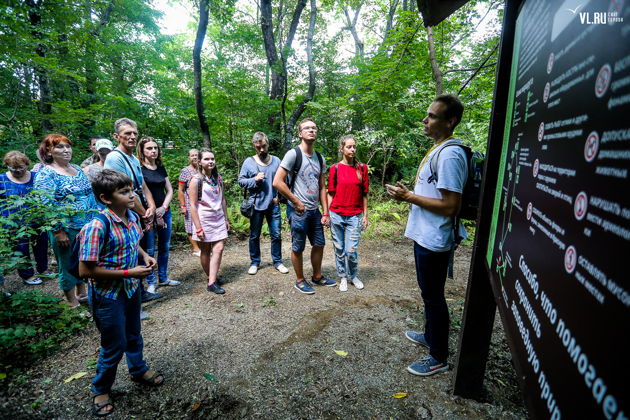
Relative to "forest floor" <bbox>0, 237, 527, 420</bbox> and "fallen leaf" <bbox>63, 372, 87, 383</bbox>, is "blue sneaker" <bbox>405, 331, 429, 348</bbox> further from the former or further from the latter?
"fallen leaf" <bbox>63, 372, 87, 383</bbox>

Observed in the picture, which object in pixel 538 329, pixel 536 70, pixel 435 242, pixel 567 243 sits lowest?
pixel 435 242

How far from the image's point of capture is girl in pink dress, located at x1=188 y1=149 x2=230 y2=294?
4172 mm

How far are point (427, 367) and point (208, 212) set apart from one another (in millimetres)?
3454

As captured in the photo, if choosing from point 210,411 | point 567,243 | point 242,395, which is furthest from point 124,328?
point 567,243

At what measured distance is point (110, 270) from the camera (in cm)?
220

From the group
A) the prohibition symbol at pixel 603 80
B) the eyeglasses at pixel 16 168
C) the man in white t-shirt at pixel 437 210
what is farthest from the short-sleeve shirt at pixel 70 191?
the prohibition symbol at pixel 603 80

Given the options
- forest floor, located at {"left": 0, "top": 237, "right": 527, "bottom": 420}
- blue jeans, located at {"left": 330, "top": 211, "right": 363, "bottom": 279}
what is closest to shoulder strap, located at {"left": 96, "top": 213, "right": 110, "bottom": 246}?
forest floor, located at {"left": 0, "top": 237, "right": 527, "bottom": 420}

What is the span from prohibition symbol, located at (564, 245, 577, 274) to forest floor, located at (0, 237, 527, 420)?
2.16 metres

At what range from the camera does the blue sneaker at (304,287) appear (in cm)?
441

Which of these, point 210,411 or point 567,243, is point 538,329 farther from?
point 210,411

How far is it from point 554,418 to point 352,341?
275 cm

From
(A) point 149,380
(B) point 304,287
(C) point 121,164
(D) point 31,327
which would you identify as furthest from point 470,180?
(D) point 31,327

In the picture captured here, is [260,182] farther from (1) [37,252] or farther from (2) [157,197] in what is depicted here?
(1) [37,252]

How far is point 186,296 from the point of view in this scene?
4.38 metres
